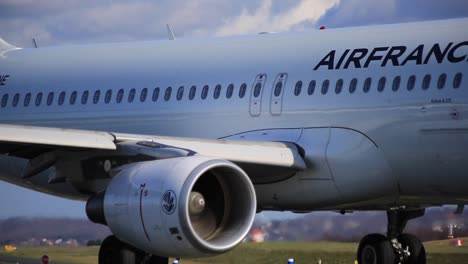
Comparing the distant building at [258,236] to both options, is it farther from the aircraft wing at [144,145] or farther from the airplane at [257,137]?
the aircraft wing at [144,145]

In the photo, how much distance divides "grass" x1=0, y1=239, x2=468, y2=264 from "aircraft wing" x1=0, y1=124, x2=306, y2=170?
16.5ft

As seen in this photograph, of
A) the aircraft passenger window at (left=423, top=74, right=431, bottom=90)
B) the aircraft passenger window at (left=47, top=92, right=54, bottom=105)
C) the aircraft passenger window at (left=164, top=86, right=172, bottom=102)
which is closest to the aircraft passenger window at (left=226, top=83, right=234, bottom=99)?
the aircraft passenger window at (left=164, top=86, right=172, bottom=102)

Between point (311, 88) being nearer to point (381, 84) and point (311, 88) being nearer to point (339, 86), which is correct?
point (339, 86)

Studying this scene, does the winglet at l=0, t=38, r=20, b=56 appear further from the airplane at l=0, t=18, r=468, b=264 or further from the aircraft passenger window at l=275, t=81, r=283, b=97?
the aircraft passenger window at l=275, t=81, r=283, b=97

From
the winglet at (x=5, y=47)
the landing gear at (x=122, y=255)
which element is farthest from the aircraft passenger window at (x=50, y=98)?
the landing gear at (x=122, y=255)

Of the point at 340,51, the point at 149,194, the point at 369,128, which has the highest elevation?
the point at 340,51

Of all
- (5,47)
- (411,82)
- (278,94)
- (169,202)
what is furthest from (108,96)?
(169,202)

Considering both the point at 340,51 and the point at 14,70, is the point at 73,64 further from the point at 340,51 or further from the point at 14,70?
the point at 340,51

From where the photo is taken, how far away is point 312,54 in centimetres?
2136

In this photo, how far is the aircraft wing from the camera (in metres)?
18.7

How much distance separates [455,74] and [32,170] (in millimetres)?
6068

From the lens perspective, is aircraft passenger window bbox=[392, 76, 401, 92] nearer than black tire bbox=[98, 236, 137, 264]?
Yes

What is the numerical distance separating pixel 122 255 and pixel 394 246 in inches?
187

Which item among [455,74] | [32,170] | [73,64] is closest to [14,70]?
[73,64]
